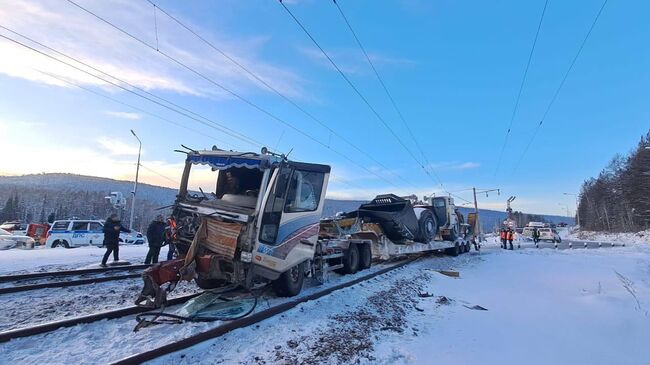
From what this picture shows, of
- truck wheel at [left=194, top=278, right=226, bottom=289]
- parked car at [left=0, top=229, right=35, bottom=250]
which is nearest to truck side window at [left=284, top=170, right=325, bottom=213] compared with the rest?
truck wheel at [left=194, top=278, right=226, bottom=289]

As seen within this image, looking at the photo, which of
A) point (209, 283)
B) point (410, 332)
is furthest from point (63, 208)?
point (410, 332)

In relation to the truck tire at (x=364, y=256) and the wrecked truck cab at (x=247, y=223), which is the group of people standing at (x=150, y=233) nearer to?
the wrecked truck cab at (x=247, y=223)

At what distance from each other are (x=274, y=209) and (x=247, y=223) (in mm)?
656

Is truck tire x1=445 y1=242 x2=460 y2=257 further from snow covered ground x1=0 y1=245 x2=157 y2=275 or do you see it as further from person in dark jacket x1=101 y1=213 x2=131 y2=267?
snow covered ground x1=0 y1=245 x2=157 y2=275

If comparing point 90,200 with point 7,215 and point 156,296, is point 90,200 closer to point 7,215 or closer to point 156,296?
point 7,215

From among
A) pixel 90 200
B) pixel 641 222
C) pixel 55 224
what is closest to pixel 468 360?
pixel 55 224

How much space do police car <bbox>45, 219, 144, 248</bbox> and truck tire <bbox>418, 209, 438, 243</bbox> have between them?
1803 cm

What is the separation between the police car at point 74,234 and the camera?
21344 mm

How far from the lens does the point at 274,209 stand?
7.03 metres

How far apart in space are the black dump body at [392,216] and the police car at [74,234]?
16461 millimetres

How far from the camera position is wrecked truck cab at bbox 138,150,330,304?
644 cm

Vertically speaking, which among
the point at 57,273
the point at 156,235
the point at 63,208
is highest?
the point at 63,208

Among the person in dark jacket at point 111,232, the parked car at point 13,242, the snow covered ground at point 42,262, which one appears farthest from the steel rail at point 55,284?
the parked car at point 13,242

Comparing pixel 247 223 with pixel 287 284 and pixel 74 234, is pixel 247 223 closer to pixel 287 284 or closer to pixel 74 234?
pixel 287 284
